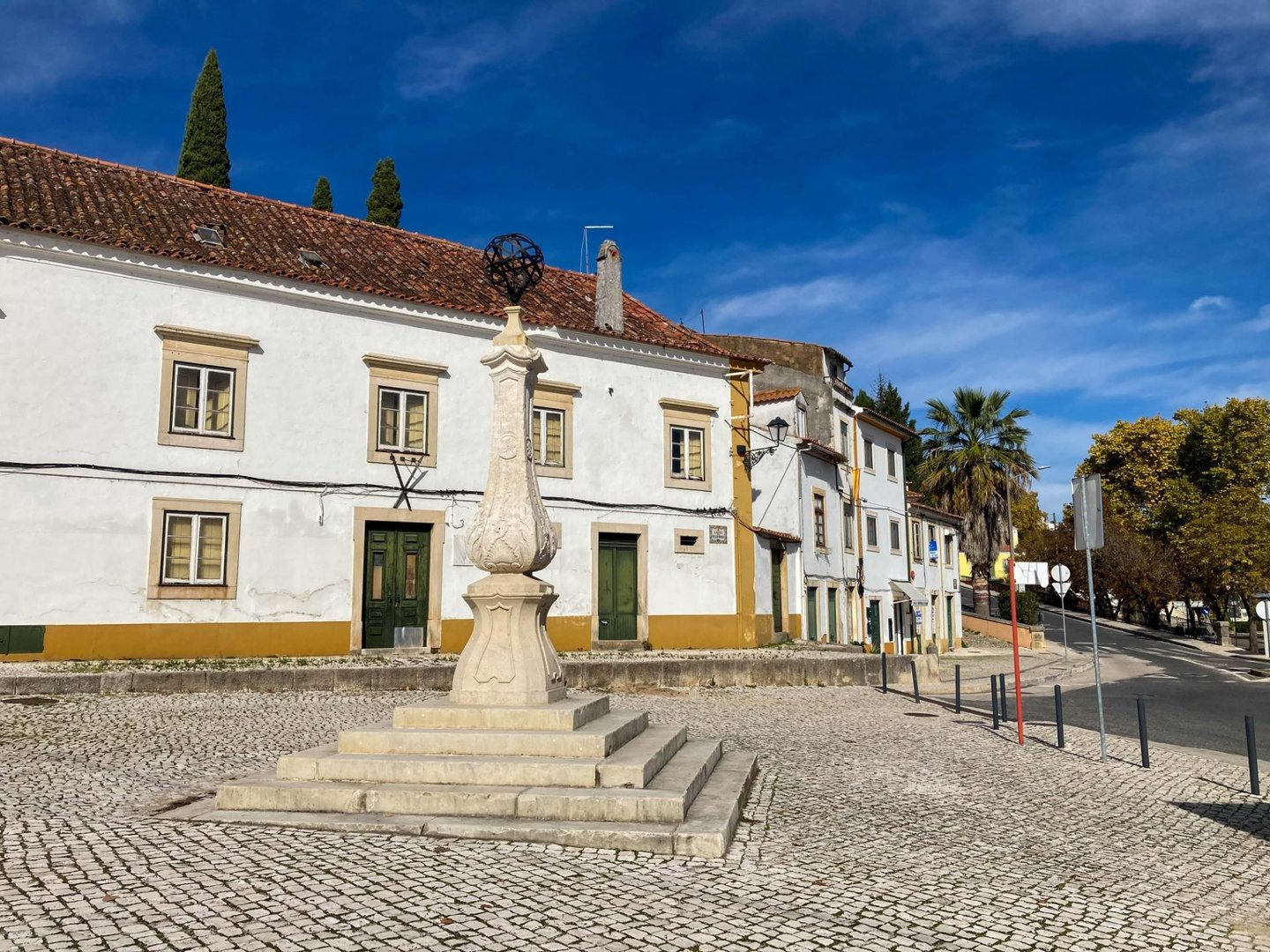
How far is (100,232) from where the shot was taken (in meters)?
16.0

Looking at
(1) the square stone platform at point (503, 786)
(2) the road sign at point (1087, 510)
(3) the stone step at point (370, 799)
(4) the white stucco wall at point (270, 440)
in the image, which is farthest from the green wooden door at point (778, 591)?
(3) the stone step at point (370, 799)

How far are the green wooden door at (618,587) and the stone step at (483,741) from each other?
13.5m

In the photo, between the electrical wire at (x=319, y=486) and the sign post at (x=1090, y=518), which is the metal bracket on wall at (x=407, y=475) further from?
the sign post at (x=1090, y=518)

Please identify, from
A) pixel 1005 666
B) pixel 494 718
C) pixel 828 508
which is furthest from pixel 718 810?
pixel 828 508

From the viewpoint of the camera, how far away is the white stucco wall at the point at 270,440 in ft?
49.6

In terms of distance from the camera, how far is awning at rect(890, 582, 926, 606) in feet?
107

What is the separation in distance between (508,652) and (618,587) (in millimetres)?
13261

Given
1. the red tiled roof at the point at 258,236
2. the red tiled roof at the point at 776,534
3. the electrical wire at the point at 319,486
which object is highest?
the red tiled roof at the point at 258,236

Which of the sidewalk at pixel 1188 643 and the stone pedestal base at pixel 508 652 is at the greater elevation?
the stone pedestal base at pixel 508 652

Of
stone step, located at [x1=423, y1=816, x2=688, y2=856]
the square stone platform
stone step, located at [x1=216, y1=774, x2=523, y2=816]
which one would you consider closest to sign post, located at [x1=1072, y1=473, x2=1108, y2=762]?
the square stone platform

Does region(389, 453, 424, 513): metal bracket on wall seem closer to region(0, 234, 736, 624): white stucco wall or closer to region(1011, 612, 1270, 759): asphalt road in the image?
region(0, 234, 736, 624): white stucco wall

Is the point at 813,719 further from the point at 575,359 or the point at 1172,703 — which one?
the point at 575,359

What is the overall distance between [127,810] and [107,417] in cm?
1158

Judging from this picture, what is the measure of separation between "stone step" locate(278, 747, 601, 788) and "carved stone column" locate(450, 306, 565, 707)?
36.0 inches
